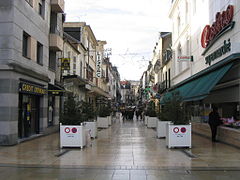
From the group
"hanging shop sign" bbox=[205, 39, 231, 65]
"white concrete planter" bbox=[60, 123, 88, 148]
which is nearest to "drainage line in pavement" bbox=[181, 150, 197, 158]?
"white concrete planter" bbox=[60, 123, 88, 148]

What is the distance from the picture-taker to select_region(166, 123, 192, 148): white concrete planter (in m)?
12.1

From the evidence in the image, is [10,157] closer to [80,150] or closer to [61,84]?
[80,150]

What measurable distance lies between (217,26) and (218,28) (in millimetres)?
208

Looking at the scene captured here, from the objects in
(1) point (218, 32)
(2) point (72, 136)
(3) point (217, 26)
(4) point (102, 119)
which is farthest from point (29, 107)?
(3) point (217, 26)

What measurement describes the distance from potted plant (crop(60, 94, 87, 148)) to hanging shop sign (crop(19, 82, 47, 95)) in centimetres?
250

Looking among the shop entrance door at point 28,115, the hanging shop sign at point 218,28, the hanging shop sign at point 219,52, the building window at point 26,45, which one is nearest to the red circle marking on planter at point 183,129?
the hanging shop sign at point 219,52

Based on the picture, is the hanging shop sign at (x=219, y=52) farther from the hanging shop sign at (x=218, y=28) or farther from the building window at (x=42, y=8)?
the building window at (x=42, y=8)

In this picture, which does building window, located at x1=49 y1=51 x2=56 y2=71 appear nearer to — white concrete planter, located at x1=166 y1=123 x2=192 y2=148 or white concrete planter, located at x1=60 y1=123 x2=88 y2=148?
white concrete planter, located at x1=60 y1=123 x2=88 y2=148

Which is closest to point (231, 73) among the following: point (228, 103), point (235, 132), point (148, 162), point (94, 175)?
point (228, 103)

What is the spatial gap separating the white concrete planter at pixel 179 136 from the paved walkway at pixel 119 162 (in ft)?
1.28

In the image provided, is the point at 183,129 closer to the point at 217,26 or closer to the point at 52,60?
the point at 217,26

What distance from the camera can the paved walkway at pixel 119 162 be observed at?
7676 mm

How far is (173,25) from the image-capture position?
1201 inches

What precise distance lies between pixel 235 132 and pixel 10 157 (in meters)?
8.99
